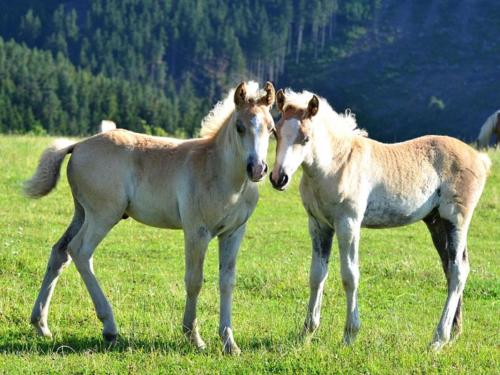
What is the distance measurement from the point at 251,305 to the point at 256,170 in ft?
10.9

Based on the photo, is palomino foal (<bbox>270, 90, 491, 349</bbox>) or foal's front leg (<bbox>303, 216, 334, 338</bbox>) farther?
foal's front leg (<bbox>303, 216, 334, 338</bbox>)

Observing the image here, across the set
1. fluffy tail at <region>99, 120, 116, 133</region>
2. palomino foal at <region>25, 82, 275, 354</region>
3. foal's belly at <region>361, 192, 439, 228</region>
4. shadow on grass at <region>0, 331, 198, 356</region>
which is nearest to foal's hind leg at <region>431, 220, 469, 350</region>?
foal's belly at <region>361, 192, 439, 228</region>

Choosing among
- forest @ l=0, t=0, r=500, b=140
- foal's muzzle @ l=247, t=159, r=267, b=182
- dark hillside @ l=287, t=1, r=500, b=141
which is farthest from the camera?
dark hillside @ l=287, t=1, r=500, b=141

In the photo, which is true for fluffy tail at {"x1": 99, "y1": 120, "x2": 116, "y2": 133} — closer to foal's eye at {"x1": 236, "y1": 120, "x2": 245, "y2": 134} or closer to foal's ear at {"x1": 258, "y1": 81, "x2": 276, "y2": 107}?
foal's eye at {"x1": 236, "y1": 120, "x2": 245, "y2": 134}

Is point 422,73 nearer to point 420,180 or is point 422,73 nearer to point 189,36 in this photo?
point 189,36

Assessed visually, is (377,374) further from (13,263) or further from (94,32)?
(94,32)

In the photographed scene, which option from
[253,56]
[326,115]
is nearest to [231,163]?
[326,115]

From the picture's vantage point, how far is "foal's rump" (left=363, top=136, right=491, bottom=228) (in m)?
8.23

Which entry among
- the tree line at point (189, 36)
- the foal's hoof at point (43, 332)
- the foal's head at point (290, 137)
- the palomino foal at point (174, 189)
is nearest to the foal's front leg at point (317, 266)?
the palomino foal at point (174, 189)

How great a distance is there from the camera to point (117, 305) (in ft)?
31.0

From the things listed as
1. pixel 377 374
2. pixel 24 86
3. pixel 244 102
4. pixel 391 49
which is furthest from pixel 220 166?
pixel 391 49

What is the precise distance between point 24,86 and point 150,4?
67.5m

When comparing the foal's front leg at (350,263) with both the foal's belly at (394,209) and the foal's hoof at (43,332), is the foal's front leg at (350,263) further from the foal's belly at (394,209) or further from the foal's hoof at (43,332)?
the foal's hoof at (43,332)

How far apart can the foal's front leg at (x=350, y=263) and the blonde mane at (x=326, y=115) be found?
3.29 ft
